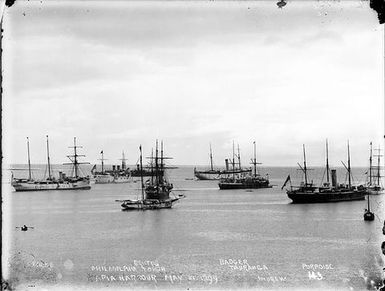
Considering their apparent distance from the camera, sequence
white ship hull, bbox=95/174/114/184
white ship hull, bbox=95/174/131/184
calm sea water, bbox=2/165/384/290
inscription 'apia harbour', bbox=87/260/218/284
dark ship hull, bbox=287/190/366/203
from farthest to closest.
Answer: white ship hull, bbox=95/174/131/184 < white ship hull, bbox=95/174/114/184 < dark ship hull, bbox=287/190/366/203 < calm sea water, bbox=2/165/384/290 < inscription 'apia harbour', bbox=87/260/218/284

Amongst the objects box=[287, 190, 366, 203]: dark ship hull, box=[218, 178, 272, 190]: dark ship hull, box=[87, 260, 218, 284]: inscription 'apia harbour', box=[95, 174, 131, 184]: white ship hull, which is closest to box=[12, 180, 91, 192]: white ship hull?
box=[218, 178, 272, 190]: dark ship hull

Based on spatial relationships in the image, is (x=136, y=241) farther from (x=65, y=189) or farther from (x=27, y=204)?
(x=65, y=189)

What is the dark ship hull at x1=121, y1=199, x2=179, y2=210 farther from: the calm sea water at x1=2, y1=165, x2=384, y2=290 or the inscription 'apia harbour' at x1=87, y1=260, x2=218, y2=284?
the inscription 'apia harbour' at x1=87, y1=260, x2=218, y2=284

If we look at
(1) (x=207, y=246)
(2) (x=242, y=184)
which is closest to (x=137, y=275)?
(1) (x=207, y=246)

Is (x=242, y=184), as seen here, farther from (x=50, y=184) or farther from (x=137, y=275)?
(x=137, y=275)

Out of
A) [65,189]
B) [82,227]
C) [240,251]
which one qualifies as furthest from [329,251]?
[65,189]
